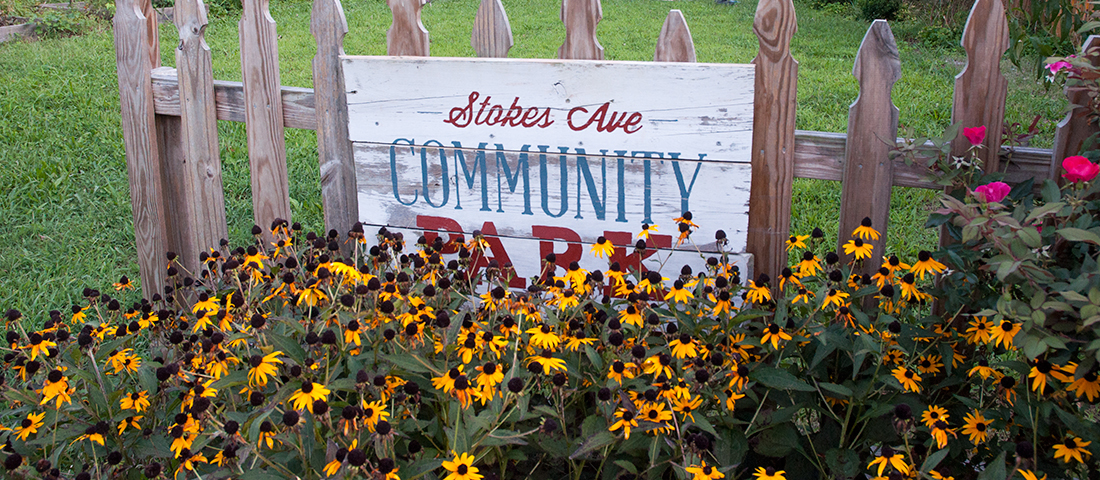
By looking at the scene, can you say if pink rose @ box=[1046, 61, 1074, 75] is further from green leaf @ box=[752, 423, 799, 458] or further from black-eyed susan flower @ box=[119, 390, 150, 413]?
Answer: black-eyed susan flower @ box=[119, 390, 150, 413]

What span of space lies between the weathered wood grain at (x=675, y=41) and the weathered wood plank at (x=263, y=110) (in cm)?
125

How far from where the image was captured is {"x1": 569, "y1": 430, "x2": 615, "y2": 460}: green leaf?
1559 mm

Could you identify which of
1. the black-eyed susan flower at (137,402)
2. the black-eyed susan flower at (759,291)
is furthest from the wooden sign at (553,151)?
the black-eyed susan flower at (137,402)

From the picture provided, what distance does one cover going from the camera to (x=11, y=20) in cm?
854

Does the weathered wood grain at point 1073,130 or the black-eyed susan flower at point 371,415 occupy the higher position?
the weathered wood grain at point 1073,130

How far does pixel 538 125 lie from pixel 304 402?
3.87 ft

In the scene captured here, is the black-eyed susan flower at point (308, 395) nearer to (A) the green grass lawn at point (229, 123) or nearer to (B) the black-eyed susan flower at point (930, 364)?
(B) the black-eyed susan flower at point (930, 364)

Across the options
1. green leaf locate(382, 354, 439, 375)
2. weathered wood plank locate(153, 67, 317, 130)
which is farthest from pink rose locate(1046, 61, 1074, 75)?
weathered wood plank locate(153, 67, 317, 130)

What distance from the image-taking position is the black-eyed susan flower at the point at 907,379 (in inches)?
69.5

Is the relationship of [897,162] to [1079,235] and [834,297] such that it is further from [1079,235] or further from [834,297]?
[1079,235]

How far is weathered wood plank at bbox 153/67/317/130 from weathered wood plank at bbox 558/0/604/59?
35.3 inches

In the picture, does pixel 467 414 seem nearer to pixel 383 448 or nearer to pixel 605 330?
pixel 383 448

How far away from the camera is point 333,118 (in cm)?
269

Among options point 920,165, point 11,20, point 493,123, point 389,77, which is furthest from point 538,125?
point 11,20
